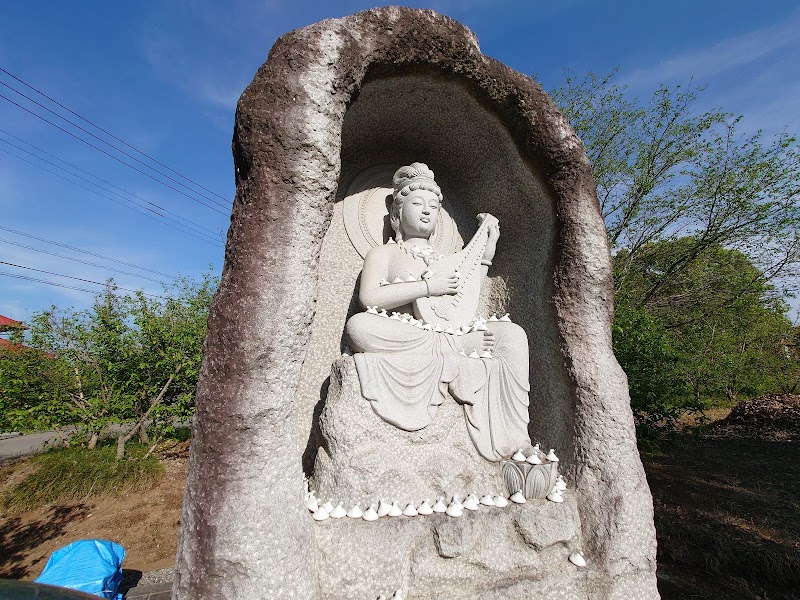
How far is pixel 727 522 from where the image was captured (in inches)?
160

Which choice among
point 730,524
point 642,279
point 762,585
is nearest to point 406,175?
point 762,585

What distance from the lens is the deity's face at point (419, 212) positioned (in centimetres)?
296

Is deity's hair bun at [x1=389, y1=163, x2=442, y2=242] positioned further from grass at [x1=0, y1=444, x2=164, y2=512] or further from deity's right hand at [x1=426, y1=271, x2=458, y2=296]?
grass at [x1=0, y1=444, x2=164, y2=512]

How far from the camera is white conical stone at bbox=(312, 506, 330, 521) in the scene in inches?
73.1

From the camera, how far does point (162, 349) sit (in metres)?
6.23

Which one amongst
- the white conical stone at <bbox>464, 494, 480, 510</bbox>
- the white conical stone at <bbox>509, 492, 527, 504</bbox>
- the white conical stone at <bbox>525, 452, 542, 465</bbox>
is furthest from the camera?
the white conical stone at <bbox>525, 452, 542, 465</bbox>

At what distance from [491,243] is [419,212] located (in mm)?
557

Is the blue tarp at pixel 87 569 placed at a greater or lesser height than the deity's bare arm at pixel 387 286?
lesser

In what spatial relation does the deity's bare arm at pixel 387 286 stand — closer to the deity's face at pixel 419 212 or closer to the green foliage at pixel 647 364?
the deity's face at pixel 419 212

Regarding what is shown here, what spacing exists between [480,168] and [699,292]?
692 centimetres

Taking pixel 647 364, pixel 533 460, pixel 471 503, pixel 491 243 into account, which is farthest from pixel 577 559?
pixel 647 364

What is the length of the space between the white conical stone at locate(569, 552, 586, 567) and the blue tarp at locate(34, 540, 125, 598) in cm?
255

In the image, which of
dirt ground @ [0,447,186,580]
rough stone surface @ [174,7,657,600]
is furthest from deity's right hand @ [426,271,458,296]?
dirt ground @ [0,447,186,580]

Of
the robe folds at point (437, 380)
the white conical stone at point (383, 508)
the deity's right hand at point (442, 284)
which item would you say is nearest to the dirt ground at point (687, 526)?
the robe folds at point (437, 380)
